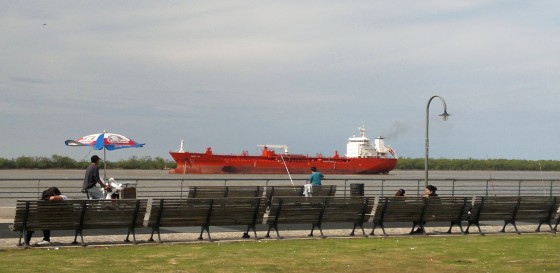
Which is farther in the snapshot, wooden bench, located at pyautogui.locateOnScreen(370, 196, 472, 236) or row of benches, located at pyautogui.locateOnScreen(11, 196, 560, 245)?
wooden bench, located at pyautogui.locateOnScreen(370, 196, 472, 236)

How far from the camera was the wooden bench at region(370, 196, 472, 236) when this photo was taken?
16203 millimetres

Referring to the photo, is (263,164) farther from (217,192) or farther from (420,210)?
(420,210)

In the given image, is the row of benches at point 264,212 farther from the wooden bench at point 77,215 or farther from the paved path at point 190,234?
the paved path at point 190,234

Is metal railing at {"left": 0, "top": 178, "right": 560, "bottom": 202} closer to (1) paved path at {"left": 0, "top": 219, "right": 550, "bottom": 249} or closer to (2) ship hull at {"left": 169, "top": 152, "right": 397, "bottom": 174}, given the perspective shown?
(1) paved path at {"left": 0, "top": 219, "right": 550, "bottom": 249}

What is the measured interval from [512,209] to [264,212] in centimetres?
531

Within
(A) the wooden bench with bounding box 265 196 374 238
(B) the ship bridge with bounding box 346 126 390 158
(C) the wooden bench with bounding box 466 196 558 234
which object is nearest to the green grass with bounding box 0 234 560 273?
(A) the wooden bench with bounding box 265 196 374 238

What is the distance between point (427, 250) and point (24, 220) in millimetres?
5996

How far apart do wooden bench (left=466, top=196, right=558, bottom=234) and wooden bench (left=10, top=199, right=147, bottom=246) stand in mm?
6379

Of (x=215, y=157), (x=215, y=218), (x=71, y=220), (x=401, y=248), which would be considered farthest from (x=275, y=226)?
(x=215, y=157)

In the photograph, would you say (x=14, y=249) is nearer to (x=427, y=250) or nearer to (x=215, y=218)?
(x=215, y=218)

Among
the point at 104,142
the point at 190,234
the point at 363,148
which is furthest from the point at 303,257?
the point at 363,148

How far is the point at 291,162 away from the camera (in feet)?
308

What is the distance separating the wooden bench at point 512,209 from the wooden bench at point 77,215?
6.38m

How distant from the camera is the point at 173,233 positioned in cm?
1590
